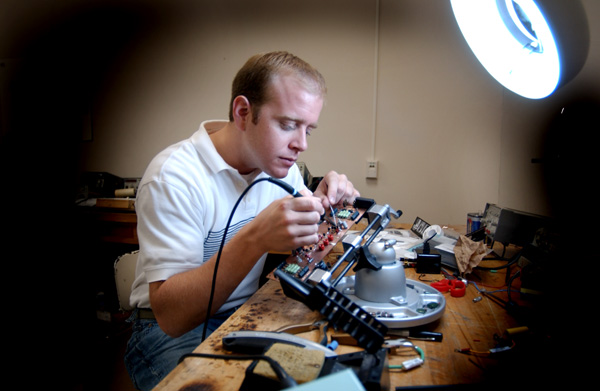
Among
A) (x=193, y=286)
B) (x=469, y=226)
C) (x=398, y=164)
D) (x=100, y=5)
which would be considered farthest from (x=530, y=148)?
(x=100, y=5)

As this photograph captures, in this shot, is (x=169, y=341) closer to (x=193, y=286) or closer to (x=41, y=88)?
(x=193, y=286)

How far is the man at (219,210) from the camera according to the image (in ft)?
2.62

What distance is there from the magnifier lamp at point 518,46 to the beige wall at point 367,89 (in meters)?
0.99

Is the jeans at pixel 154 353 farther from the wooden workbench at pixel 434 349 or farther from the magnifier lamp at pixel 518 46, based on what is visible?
the magnifier lamp at pixel 518 46

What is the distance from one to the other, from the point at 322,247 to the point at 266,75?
1.66ft

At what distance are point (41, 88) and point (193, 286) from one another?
266 centimetres

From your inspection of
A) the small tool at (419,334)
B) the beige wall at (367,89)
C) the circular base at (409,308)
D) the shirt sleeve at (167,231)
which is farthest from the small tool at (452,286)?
the beige wall at (367,89)

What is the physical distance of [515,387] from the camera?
490 mm

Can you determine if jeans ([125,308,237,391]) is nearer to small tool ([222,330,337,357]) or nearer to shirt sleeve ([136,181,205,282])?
shirt sleeve ([136,181,205,282])

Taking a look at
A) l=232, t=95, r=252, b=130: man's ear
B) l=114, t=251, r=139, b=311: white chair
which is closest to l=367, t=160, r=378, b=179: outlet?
l=232, t=95, r=252, b=130: man's ear

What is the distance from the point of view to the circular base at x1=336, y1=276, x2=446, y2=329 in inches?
25.9

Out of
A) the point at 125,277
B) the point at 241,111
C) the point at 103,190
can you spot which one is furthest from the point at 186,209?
the point at 103,190

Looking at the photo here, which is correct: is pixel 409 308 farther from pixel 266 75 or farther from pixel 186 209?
pixel 266 75

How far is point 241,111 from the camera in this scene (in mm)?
1067
